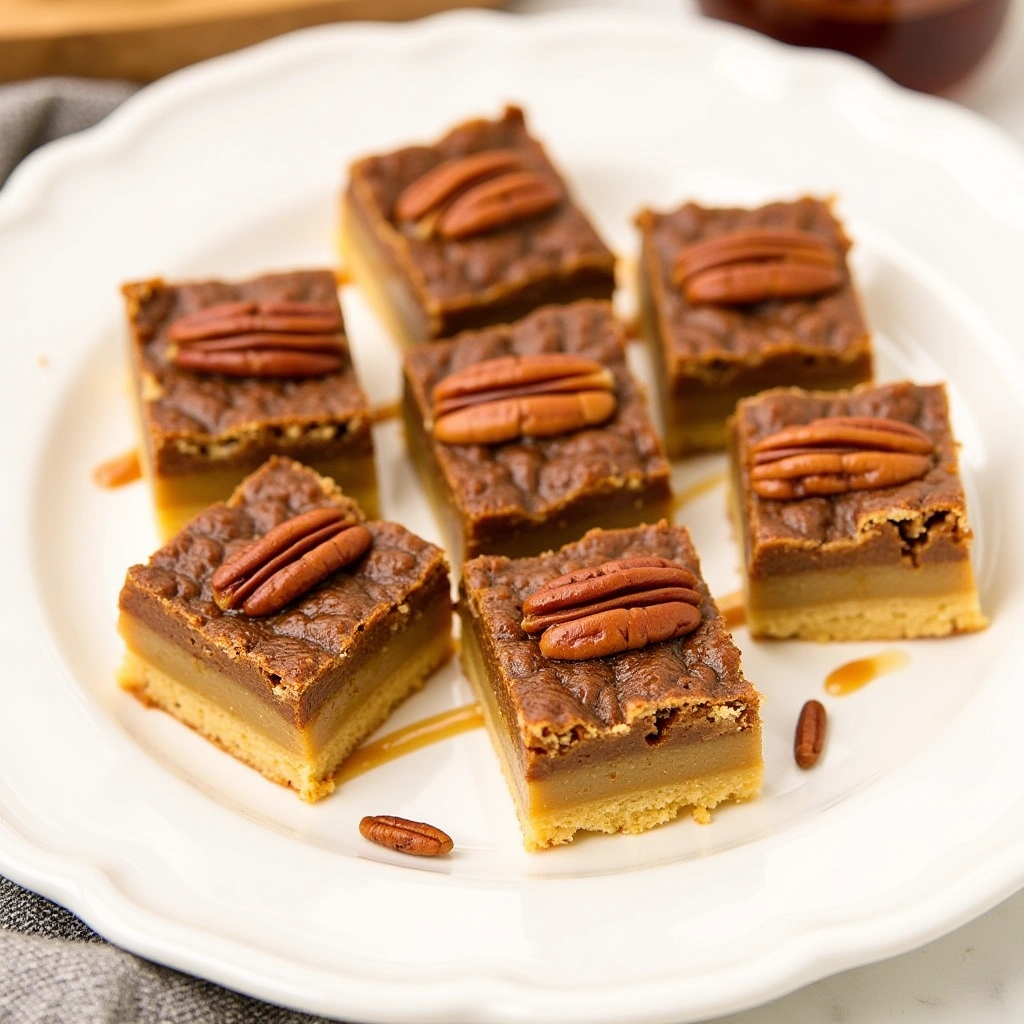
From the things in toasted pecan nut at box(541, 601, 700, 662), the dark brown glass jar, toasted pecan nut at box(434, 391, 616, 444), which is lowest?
toasted pecan nut at box(541, 601, 700, 662)

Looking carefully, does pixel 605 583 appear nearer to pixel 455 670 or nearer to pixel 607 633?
pixel 607 633

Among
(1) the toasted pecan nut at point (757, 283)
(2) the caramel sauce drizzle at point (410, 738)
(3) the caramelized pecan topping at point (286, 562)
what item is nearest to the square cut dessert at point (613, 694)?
(2) the caramel sauce drizzle at point (410, 738)

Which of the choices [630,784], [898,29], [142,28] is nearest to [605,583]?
[630,784]

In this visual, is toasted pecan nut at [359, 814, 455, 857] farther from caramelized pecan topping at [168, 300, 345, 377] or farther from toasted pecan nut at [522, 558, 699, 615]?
caramelized pecan topping at [168, 300, 345, 377]

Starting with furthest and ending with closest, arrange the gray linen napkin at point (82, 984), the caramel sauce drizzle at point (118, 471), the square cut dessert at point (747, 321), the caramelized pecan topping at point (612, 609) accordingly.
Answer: the caramel sauce drizzle at point (118, 471) → the square cut dessert at point (747, 321) → the caramelized pecan topping at point (612, 609) → the gray linen napkin at point (82, 984)

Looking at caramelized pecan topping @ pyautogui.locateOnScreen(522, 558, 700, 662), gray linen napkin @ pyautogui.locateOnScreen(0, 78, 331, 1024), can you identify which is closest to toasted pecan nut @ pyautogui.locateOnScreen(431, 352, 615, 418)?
caramelized pecan topping @ pyautogui.locateOnScreen(522, 558, 700, 662)

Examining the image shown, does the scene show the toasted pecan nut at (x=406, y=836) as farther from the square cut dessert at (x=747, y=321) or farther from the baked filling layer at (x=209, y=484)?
the square cut dessert at (x=747, y=321)
